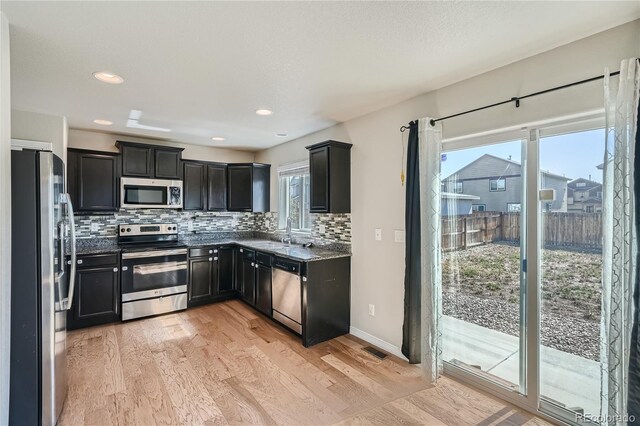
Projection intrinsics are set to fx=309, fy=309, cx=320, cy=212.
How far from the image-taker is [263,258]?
395 cm

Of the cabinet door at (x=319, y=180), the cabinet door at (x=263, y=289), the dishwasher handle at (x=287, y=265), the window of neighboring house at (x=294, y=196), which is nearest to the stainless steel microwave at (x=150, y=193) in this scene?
the window of neighboring house at (x=294, y=196)

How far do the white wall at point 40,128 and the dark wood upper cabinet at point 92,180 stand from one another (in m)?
0.29

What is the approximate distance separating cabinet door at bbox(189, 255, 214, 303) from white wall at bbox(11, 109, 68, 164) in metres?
2.04

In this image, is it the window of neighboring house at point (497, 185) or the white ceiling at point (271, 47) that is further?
the window of neighboring house at point (497, 185)

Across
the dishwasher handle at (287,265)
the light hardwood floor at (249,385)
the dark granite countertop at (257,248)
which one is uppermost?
the dark granite countertop at (257,248)

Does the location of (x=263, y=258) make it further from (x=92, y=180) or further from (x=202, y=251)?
(x=92, y=180)

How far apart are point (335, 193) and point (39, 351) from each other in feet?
8.79

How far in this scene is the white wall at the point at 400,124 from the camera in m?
1.85

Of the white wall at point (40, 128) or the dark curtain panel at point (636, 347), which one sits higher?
the white wall at point (40, 128)

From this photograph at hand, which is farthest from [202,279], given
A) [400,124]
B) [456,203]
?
[456,203]

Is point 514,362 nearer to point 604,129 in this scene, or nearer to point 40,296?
point 604,129

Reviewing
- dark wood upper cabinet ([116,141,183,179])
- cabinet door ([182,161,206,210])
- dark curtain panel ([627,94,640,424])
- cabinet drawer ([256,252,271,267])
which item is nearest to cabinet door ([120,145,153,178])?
dark wood upper cabinet ([116,141,183,179])

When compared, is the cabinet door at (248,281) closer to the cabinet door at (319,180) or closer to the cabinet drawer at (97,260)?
the cabinet door at (319,180)

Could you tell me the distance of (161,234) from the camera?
453 centimetres
